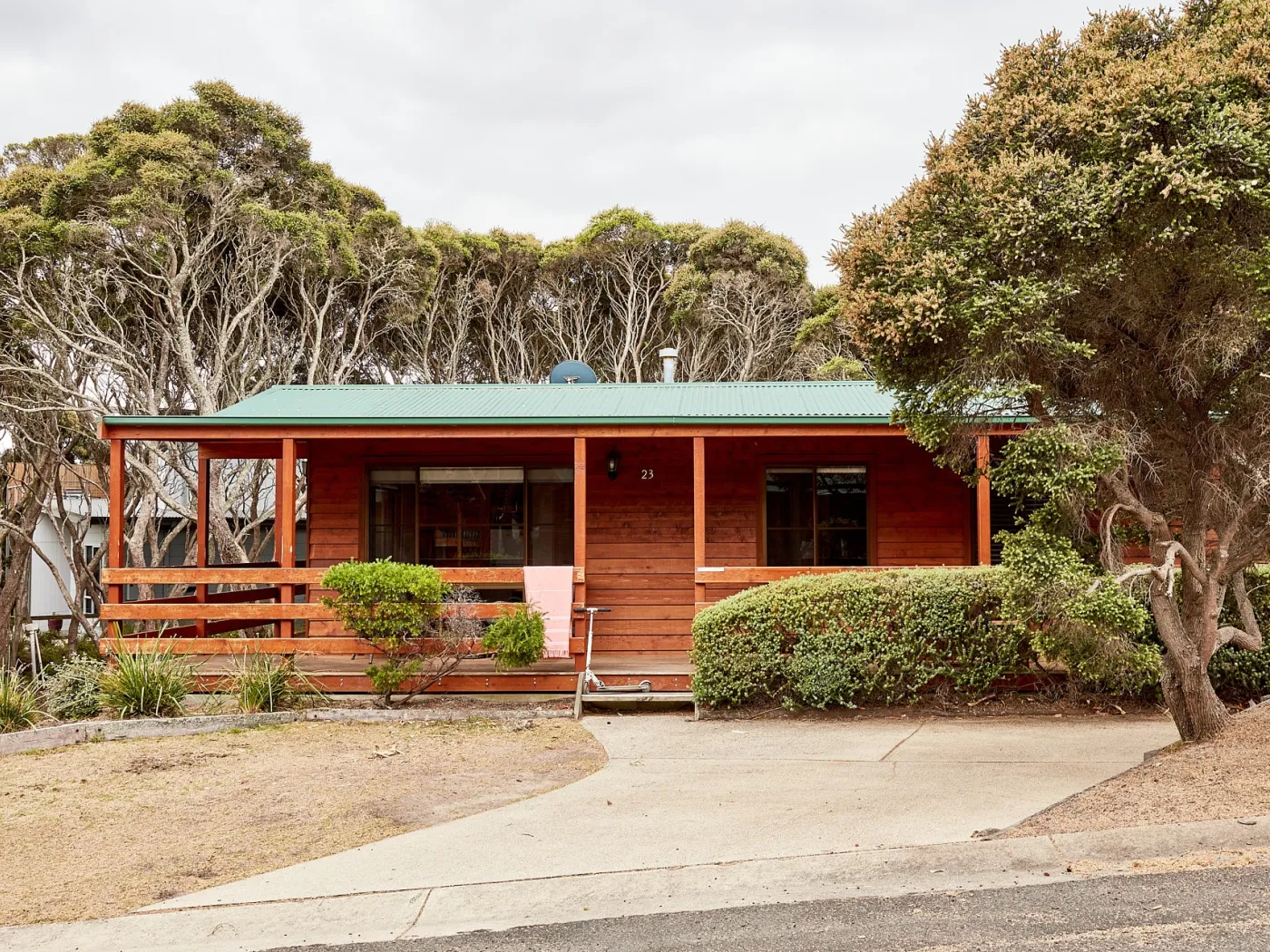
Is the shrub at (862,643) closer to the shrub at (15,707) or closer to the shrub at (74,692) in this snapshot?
the shrub at (74,692)

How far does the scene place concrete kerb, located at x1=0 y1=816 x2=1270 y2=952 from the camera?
3.95 m

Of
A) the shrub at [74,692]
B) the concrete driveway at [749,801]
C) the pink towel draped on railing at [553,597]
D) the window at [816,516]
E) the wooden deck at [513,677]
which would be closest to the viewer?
the concrete driveway at [749,801]

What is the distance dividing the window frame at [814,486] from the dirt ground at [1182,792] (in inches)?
236

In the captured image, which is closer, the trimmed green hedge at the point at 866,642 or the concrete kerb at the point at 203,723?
the concrete kerb at the point at 203,723

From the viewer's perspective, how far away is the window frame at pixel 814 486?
11906 mm

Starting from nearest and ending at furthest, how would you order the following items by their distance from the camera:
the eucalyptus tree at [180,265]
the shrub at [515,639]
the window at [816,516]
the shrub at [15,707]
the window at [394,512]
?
1. the shrub at [15,707]
2. the shrub at [515,639]
3. the window at [816,516]
4. the window at [394,512]
5. the eucalyptus tree at [180,265]

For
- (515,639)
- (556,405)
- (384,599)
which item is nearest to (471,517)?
(556,405)

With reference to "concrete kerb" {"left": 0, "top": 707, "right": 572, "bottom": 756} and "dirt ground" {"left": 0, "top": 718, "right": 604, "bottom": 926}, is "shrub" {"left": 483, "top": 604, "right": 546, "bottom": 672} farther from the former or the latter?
"dirt ground" {"left": 0, "top": 718, "right": 604, "bottom": 926}

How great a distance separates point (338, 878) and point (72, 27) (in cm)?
1859

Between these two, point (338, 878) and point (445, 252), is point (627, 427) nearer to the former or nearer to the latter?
point (338, 878)

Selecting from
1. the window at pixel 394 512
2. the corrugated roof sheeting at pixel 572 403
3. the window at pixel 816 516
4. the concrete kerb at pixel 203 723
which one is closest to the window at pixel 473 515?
the window at pixel 394 512

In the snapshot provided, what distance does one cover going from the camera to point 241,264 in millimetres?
20000

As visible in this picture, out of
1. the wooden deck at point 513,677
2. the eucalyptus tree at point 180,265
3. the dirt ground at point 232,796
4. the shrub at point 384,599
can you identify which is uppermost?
the eucalyptus tree at point 180,265

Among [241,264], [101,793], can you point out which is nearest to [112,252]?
[241,264]
